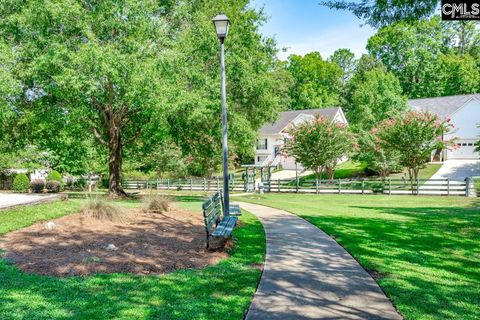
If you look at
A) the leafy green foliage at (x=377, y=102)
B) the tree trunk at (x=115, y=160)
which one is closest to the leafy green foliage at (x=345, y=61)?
the leafy green foliage at (x=377, y=102)

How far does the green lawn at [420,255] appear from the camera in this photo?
17.0 feet

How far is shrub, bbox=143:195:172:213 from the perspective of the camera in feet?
42.5

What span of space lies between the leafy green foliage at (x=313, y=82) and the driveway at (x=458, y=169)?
32948mm

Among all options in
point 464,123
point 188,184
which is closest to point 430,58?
point 464,123

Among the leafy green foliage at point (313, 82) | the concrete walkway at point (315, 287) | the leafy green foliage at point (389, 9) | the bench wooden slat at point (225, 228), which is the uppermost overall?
the leafy green foliage at point (313, 82)

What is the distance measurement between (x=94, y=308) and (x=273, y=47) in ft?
80.0

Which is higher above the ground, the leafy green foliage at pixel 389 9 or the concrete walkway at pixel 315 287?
the leafy green foliage at pixel 389 9

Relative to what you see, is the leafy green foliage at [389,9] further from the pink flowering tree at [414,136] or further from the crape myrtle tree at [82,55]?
the pink flowering tree at [414,136]

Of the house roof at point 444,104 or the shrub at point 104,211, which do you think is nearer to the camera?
the shrub at point 104,211

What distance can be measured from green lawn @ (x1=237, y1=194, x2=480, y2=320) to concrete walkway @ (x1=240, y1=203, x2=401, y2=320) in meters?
0.29

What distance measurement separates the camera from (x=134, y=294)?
5.50 meters

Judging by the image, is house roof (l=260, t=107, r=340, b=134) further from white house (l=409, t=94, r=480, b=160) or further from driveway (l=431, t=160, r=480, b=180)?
driveway (l=431, t=160, r=480, b=180)

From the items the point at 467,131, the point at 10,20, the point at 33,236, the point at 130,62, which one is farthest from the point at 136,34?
the point at 467,131

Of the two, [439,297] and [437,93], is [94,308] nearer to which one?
[439,297]
